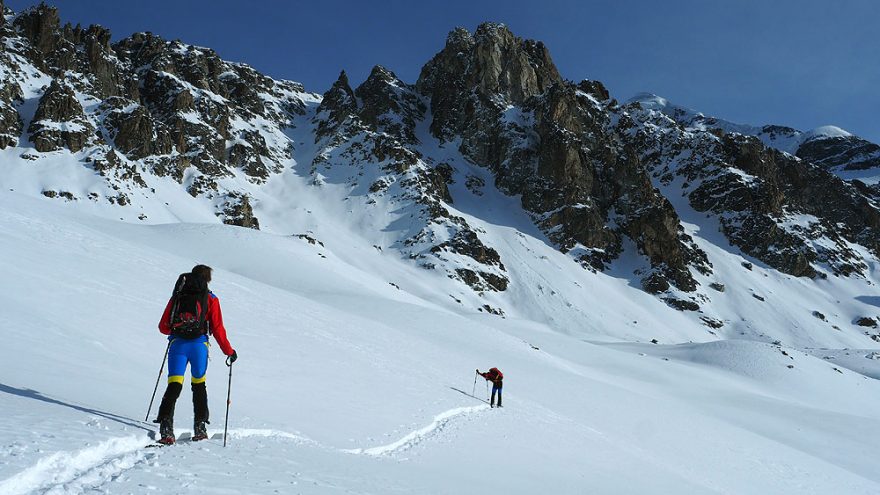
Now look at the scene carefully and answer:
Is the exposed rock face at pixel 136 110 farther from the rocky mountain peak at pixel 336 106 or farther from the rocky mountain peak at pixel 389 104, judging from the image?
the rocky mountain peak at pixel 389 104

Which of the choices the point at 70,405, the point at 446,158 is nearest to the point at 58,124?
the point at 446,158

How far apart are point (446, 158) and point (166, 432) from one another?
139m

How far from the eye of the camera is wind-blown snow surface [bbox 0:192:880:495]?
17.8ft

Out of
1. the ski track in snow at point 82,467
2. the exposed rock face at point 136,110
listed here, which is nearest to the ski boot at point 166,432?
the ski track in snow at point 82,467

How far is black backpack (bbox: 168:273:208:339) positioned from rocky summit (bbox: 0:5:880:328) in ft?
267

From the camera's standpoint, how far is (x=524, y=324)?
165ft

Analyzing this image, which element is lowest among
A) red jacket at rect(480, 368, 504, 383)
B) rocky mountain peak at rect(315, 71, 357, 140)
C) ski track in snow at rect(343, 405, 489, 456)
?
ski track in snow at rect(343, 405, 489, 456)

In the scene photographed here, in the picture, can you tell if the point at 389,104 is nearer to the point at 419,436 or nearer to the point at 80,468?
the point at 419,436

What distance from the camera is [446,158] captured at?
467 ft

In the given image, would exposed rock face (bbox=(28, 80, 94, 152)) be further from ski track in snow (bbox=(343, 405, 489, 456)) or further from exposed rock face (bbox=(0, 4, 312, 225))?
ski track in snow (bbox=(343, 405, 489, 456))

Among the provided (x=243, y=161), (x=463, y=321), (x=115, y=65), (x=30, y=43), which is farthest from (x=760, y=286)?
(x=30, y=43)

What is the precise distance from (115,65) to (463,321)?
383 ft

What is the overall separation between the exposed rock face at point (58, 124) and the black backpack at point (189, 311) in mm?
100158

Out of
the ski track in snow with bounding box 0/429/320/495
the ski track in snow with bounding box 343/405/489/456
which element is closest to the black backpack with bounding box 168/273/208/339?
the ski track in snow with bounding box 0/429/320/495
